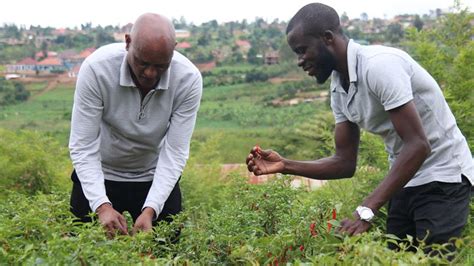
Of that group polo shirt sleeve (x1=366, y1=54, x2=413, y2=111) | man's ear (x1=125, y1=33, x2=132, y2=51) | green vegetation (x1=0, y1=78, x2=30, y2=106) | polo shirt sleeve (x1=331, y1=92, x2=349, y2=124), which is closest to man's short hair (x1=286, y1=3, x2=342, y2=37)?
polo shirt sleeve (x1=366, y1=54, x2=413, y2=111)

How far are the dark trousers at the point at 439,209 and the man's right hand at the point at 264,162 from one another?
57 centimetres

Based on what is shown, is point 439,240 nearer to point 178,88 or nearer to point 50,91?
point 178,88

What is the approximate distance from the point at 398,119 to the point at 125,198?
153 centimetres

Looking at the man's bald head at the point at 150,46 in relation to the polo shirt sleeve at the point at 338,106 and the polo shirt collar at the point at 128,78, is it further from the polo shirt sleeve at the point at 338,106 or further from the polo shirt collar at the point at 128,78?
the polo shirt sleeve at the point at 338,106

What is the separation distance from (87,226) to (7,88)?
1297 inches

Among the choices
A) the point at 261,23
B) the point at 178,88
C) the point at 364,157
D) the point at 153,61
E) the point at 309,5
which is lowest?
the point at 261,23

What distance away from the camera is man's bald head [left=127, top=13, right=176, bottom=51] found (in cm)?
277

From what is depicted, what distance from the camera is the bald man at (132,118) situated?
3.05 metres

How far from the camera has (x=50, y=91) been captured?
3600 centimetres

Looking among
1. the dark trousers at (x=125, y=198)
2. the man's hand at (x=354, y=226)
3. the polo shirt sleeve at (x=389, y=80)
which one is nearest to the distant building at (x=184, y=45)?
the dark trousers at (x=125, y=198)

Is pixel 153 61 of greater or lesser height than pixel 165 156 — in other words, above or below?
above

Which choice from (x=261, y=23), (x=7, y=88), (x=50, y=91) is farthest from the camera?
(x=261, y=23)

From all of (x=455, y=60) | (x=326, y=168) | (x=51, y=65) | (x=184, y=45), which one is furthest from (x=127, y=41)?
(x=184, y=45)

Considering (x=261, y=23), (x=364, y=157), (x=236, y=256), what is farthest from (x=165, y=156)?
(x=261, y=23)
